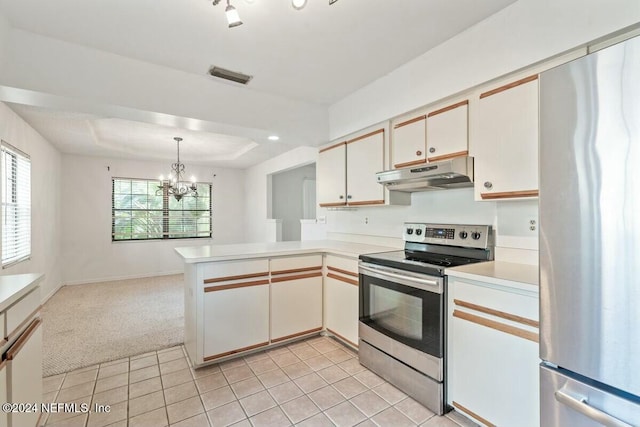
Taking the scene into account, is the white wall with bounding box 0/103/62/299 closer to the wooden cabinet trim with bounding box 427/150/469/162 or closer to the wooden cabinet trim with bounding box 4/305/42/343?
the wooden cabinet trim with bounding box 4/305/42/343

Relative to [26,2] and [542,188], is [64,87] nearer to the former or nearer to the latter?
[26,2]

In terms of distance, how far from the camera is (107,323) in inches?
139

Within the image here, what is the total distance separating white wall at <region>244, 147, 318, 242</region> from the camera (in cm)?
505

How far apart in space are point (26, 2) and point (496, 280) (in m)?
3.09

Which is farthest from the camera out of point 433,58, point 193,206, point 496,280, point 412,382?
point 193,206

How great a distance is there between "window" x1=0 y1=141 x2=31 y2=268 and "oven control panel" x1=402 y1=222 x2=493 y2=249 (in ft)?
13.7

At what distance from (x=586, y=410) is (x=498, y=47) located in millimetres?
1930

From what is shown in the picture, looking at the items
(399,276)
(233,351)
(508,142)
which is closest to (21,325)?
(233,351)

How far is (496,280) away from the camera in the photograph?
62.6 inches

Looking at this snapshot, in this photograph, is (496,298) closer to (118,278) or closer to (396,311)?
(396,311)

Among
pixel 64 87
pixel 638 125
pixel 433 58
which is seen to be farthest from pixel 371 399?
pixel 64 87

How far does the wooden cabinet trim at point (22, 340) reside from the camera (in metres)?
1.33

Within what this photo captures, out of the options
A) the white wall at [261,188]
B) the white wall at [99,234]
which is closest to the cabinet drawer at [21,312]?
the white wall at [261,188]

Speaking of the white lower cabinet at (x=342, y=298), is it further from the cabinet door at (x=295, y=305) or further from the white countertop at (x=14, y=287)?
the white countertop at (x=14, y=287)
